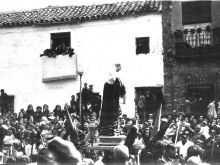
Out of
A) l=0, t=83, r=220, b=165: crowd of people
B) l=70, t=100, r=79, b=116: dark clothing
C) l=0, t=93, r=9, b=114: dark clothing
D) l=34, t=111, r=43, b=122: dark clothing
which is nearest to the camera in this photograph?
l=0, t=83, r=220, b=165: crowd of people

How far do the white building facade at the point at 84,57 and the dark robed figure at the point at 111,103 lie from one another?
40.7ft

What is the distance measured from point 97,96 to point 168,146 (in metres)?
12.3

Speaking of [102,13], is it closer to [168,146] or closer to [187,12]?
[187,12]

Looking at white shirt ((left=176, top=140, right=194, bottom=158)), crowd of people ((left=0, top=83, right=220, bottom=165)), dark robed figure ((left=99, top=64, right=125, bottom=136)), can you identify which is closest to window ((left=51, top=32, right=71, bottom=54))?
crowd of people ((left=0, top=83, right=220, bottom=165))

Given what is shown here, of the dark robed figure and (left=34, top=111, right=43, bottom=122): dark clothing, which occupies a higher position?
the dark robed figure

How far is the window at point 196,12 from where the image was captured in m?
21.5

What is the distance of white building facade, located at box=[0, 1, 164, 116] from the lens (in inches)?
838

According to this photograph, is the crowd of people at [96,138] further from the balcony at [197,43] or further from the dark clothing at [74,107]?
the balcony at [197,43]

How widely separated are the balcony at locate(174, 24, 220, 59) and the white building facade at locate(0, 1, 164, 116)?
0.85 m

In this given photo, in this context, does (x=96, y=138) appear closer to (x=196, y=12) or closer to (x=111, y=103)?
(x=111, y=103)

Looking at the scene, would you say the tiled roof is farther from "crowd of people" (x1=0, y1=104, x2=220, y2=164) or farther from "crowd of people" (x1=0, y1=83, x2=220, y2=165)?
"crowd of people" (x1=0, y1=104, x2=220, y2=164)

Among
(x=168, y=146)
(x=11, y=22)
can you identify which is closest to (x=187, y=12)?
(x=11, y=22)

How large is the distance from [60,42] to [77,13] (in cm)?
154

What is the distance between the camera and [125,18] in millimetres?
21688
